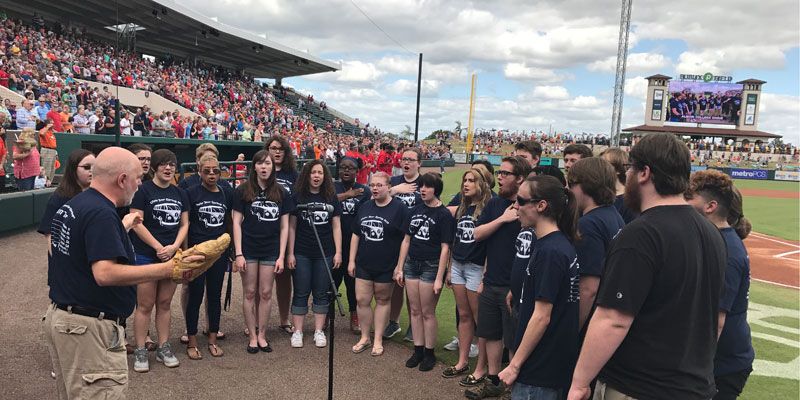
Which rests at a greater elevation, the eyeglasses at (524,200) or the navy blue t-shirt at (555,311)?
the eyeglasses at (524,200)

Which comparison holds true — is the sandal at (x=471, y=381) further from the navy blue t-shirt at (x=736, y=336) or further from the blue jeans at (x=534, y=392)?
the navy blue t-shirt at (x=736, y=336)

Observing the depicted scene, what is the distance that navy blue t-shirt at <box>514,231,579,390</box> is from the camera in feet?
9.00

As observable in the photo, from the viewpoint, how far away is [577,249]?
3072 mm

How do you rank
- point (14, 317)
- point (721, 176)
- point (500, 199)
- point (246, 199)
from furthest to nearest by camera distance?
point (14, 317)
point (246, 199)
point (500, 199)
point (721, 176)

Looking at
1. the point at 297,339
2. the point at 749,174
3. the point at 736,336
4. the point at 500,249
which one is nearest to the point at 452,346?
the point at 297,339

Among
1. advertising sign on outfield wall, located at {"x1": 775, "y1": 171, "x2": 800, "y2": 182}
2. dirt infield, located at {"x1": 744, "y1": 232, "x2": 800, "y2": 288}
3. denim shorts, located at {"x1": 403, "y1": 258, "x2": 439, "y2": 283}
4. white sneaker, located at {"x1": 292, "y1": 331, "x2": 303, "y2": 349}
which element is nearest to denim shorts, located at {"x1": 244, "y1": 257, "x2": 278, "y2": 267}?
white sneaker, located at {"x1": 292, "y1": 331, "x2": 303, "y2": 349}

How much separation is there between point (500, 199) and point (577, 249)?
1.46m

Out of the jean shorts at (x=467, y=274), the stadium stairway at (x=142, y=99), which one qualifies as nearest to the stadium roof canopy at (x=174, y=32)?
the stadium stairway at (x=142, y=99)

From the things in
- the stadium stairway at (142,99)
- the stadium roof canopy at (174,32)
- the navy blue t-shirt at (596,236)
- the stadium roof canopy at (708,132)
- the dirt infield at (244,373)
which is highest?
the stadium roof canopy at (174,32)

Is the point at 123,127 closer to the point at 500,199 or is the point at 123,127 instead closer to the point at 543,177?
the point at 500,199

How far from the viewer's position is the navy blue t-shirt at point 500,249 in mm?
4262

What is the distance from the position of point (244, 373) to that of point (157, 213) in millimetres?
1778

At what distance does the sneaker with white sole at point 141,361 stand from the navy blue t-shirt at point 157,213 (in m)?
0.92

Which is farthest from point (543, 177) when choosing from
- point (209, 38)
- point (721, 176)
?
point (209, 38)
